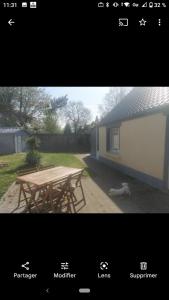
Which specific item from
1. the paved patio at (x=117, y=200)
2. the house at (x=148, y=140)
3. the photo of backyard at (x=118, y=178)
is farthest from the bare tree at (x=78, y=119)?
the paved patio at (x=117, y=200)

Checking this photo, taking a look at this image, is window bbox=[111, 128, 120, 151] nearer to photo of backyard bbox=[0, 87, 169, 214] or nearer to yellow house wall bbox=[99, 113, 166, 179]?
photo of backyard bbox=[0, 87, 169, 214]

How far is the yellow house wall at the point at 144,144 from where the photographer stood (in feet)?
14.5

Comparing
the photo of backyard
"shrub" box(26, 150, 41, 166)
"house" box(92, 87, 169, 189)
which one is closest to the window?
the photo of backyard

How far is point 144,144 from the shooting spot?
204 inches

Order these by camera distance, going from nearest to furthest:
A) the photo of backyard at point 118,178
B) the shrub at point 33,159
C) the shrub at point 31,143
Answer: the photo of backyard at point 118,178
the shrub at point 33,159
the shrub at point 31,143

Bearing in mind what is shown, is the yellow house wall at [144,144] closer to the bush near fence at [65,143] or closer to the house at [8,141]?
the bush near fence at [65,143]

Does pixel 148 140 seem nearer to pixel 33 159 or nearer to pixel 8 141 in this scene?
pixel 33 159
